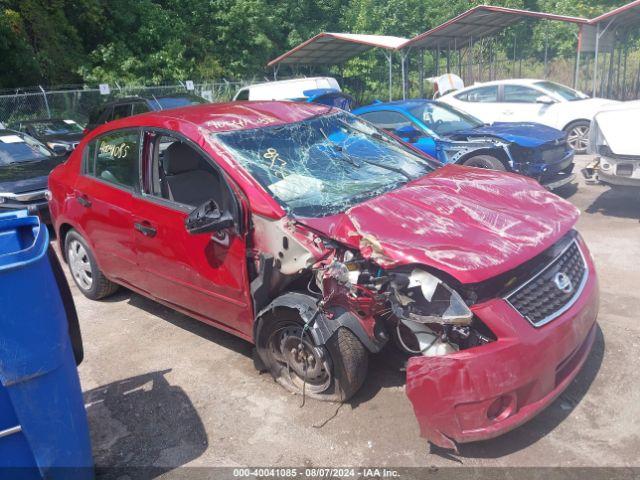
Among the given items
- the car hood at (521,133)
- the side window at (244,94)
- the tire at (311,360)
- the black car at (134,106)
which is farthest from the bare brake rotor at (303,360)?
the side window at (244,94)

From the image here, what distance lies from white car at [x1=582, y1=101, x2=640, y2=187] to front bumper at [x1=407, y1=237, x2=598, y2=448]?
14.1 ft

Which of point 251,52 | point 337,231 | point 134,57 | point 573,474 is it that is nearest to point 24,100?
point 134,57

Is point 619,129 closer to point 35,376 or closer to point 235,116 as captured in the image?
point 235,116

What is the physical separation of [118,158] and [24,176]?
13.3 ft

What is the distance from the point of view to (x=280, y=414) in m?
3.39

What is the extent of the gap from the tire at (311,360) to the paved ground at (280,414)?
0.33ft

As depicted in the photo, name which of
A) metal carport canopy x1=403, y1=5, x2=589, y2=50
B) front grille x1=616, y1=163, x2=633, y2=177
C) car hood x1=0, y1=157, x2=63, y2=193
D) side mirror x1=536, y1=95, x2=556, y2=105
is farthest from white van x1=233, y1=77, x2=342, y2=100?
front grille x1=616, y1=163, x2=633, y2=177

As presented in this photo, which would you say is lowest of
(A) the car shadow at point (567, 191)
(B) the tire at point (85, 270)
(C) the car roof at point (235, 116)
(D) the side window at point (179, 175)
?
Answer: (A) the car shadow at point (567, 191)

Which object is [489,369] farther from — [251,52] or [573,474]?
[251,52]

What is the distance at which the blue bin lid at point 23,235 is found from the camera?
239 cm

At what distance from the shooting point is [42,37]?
18625 mm

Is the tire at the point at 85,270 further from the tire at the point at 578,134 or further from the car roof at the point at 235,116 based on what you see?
the tire at the point at 578,134

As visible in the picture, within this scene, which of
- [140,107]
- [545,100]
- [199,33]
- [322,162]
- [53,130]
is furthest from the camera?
[199,33]

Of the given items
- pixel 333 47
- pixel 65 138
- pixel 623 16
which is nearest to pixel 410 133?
pixel 65 138
